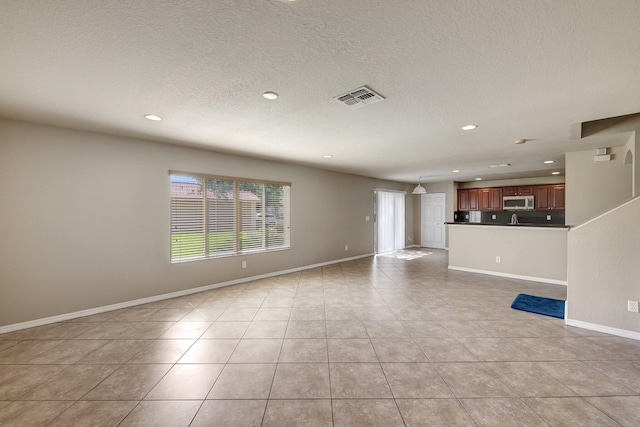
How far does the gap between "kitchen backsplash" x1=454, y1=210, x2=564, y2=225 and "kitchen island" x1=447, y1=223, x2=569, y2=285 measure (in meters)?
3.68

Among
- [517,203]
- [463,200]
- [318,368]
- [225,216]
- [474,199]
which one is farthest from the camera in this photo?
[463,200]

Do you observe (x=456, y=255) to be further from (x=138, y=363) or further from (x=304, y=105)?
(x=138, y=363)

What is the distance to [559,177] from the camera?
24.4 feet

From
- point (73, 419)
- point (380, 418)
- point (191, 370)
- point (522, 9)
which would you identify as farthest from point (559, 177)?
point (73, 419)

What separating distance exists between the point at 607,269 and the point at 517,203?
6111mm

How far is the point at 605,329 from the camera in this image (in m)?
2.80

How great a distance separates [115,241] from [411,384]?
409cm

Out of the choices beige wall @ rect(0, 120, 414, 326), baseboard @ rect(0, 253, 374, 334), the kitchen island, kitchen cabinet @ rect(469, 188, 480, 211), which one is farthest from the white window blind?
beige wall @ rect(0, 120, 414, 326)

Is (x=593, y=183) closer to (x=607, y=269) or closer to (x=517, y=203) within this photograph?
(x=607, y=269)

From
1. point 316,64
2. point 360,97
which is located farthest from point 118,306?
point 360,97

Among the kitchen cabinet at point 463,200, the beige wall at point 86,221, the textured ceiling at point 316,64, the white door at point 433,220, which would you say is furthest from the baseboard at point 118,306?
the kitchen cabinet at point 463,200

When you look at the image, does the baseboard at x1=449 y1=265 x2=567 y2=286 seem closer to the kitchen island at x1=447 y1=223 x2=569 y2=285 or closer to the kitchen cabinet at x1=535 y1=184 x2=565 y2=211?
the kitchen island at x1=447 y1=223 x2=569 y2=285

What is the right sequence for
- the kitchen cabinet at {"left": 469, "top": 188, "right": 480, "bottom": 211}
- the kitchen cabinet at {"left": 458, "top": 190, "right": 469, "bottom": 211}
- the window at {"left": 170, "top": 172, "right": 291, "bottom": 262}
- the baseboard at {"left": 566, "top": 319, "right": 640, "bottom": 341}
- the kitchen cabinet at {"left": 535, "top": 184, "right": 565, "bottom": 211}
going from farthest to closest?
the kitchen cabinet at {"left": 458, "top": 190, "right": 469, "bottom": 211}, the kitchen cabinet at {"left": 469, "top": 188, "right": 480, "bottom": 211}, the kitchen cabinet at {"left": 535, "top": 184, "right": 565, "bottom": 211}, the window at {"left": 170, "top": 172, "right": 291, "bottom": 262}, the baseboard at {"left": 566, "top": 319, "right": 640, "bottom": 341}

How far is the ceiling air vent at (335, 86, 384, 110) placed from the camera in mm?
2277
